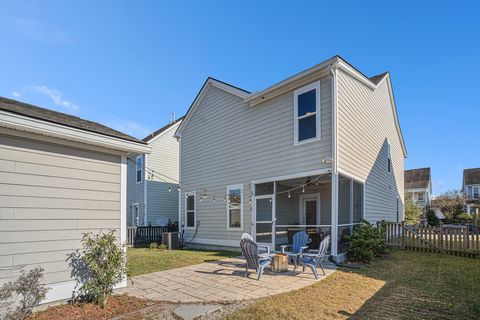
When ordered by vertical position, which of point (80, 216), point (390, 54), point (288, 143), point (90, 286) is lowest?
point (90, 286)

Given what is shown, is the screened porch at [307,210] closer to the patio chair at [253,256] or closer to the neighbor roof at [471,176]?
the patio chair at [253,256]

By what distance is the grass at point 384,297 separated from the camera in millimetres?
4566

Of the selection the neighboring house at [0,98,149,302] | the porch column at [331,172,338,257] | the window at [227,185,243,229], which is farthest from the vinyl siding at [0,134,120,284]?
the window at [227,185,243,229]

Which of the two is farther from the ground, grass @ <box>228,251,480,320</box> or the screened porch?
the screened porch

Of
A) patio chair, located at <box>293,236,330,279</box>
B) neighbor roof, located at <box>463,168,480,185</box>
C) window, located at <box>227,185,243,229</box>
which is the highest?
neighbor roof, located at <box>463,168,480,185</box>

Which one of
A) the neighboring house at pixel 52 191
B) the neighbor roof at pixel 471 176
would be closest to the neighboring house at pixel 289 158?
the neighboring house at pixel 52 191

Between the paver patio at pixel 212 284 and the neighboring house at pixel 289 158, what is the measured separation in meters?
2.66

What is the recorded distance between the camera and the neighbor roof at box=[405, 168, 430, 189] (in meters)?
40.7

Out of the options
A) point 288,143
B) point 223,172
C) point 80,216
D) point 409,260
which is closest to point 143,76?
point 223,172

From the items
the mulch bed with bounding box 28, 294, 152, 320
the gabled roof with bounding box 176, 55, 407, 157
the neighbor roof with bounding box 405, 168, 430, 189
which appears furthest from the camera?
the neighbor roof with bounding box 405, 168, 430, 189

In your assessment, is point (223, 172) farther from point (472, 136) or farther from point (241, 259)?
point (472, 136)

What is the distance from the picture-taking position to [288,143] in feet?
33.4

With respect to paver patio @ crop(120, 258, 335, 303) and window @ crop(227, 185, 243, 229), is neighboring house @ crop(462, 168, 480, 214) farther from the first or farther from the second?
paver patio @ crop(120, 258, 335, 303)

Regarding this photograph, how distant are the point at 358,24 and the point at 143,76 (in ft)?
39.4
